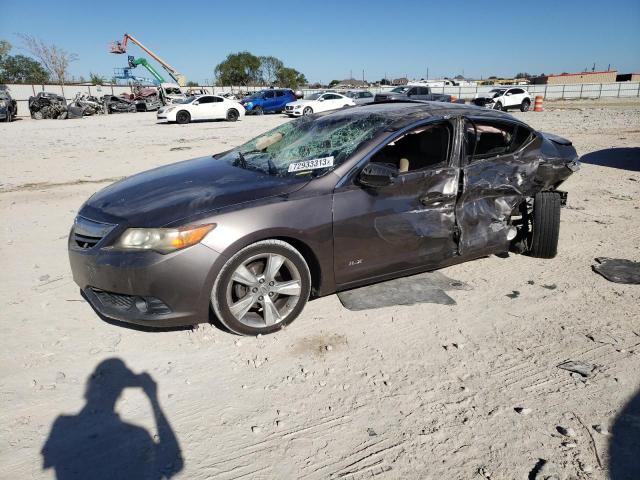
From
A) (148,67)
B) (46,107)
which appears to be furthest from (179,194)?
(148,67)

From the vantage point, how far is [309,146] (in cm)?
391

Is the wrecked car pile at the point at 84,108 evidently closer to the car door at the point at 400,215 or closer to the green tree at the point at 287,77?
the car door at the point at 400,215

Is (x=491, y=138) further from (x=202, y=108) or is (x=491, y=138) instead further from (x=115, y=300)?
(x=202, y=108)

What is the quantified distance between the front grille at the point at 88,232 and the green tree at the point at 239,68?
80.6m

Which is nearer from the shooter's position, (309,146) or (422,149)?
(309,146)

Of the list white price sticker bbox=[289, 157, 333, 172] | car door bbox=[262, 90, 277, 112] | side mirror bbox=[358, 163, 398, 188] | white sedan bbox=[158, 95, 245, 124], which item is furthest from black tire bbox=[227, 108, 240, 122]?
side mirror bbox=[358, 163, 398, 188]

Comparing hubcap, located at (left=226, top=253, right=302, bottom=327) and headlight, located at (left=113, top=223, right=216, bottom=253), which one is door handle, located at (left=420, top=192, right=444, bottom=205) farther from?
A: headlight, located at (left=113, top=223, right=216, bottom=253)

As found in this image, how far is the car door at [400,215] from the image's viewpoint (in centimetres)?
340

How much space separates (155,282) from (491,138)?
325cm

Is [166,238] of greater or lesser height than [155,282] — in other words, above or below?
above

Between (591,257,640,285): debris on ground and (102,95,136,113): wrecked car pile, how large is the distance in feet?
112

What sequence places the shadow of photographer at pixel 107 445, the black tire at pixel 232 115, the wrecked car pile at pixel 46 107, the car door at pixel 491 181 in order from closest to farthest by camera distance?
1. the shadow of photographer at pixel 107 445
2. the car door at pixel 491 181
3. the black tire at pixel 232 115
4. the wrecked car pile at pixel 46 107

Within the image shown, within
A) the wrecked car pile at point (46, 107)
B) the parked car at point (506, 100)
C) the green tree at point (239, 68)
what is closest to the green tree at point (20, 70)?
the green tree at point (239, 68)

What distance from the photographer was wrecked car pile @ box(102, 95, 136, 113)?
33.0 m
